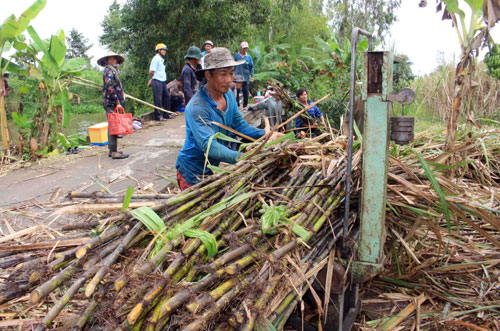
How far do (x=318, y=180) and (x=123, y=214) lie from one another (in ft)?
3.53

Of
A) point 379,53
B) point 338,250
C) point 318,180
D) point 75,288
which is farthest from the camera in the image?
point 318,180

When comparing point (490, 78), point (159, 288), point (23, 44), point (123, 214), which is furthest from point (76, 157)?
point (490, 78)

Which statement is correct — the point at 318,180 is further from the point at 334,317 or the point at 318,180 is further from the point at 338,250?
the point at 334,317

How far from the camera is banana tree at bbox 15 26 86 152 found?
20.6 ft

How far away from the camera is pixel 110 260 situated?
1525 millimetres

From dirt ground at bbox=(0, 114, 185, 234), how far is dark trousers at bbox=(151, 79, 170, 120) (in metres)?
1.79

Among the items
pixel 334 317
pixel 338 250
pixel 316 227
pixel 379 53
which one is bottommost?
pixel 334 317

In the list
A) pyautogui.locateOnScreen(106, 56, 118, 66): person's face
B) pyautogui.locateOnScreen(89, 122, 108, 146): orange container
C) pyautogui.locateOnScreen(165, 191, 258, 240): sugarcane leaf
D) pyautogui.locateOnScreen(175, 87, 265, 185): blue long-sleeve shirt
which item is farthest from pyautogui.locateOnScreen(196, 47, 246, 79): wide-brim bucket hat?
pyautogui.locateOnScreen(89, 122, 108, 146): orange container

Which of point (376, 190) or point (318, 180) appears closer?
point (376, 190)

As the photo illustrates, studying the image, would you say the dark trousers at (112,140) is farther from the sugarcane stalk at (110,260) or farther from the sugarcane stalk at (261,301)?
the sugarcane stalk at (261,301)

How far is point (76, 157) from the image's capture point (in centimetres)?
659

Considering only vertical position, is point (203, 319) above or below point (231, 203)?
below

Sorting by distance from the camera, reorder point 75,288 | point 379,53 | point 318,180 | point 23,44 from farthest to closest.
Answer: point 23,44
point 318,180
point 379,53
point 75,288

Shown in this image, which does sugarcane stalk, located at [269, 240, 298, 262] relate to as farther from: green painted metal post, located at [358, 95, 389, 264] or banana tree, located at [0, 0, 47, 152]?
banana tree, located at [0, 0, 47, 152]
